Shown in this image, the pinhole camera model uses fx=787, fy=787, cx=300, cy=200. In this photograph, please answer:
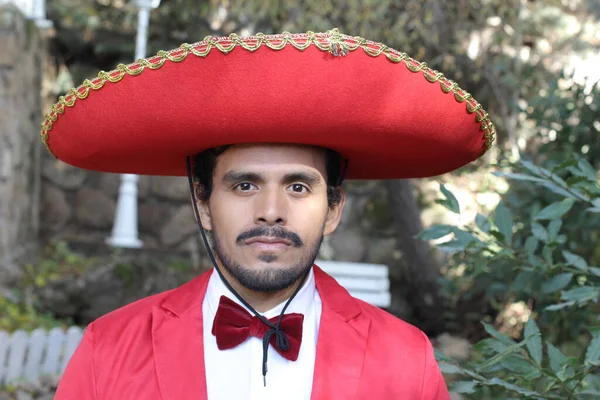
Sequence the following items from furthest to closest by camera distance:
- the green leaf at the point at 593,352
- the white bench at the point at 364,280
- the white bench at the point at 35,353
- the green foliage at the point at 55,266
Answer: the green foliage at the point at 55,266
the white bench at the point at 364,280
the white bench at the point at 35,353
the green leaf at the point at 593,352

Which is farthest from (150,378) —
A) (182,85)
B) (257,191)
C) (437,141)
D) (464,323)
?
(464,323)

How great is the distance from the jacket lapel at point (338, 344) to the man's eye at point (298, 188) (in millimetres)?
345

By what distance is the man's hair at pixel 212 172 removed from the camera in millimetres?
2086

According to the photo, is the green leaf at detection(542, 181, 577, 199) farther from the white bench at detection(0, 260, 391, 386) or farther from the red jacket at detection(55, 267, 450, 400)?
the white bench at detection(0, 260, 391, 386)

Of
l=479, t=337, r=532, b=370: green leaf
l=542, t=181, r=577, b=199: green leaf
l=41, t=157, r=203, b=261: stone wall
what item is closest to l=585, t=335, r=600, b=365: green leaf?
Result: l=479, t=337, r=532, b=370: green leaf

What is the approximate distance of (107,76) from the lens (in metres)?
1.79

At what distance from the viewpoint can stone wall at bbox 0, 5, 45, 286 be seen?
6203 millimetres

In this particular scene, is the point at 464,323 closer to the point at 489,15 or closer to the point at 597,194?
the point at 489,15

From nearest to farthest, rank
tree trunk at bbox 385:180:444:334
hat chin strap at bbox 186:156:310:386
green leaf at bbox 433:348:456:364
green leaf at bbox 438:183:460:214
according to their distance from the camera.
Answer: hat chin strap at bbox 186:156:310:386, green leaf at bbox 433:348:456:364, green leaf at bbox 438:183:460:214, tree trunk at bbox 385:180:444:334

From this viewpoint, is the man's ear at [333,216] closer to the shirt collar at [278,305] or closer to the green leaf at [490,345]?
the shirt collar at [278,305]

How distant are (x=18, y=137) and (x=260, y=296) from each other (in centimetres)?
510

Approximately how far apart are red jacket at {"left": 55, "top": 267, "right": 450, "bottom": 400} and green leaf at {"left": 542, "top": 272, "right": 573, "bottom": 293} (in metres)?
0.61

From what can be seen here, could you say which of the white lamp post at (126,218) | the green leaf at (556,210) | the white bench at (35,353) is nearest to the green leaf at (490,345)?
the green leaf at (556,210)

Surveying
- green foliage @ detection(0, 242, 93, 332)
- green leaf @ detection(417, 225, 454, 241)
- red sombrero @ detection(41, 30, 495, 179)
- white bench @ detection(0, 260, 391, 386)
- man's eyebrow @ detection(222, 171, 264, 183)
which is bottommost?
white bench @ detection(0, 260, 391, 386)
